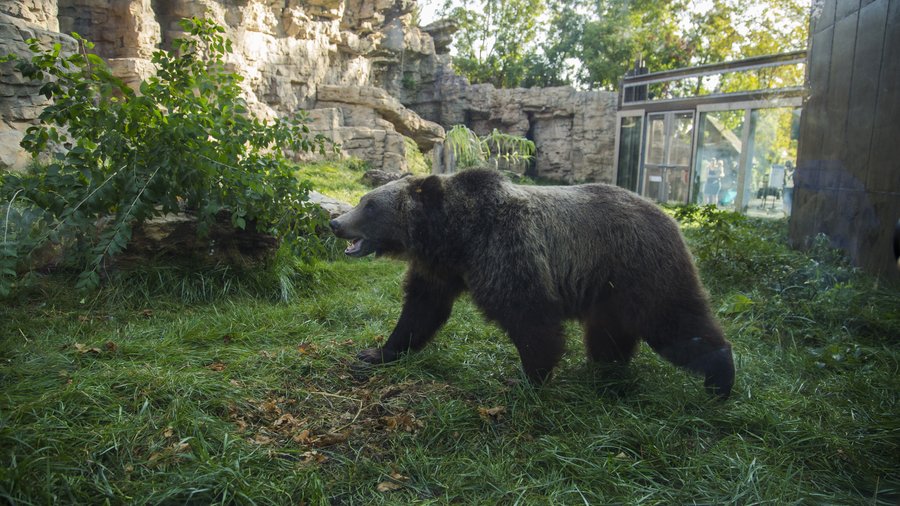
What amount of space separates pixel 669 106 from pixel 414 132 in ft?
22.8

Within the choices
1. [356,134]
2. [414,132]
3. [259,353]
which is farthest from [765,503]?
[414,132]

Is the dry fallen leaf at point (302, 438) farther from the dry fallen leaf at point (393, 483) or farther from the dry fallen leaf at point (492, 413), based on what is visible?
the dry fallen leaf at point (492, 413)

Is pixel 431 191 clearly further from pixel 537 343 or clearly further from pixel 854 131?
pixel 854 131

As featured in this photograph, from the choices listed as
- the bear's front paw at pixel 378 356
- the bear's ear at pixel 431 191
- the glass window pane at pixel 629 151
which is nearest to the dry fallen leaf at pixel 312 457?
the bear's front paw at pixel 378 356

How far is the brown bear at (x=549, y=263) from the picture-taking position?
3.58 m

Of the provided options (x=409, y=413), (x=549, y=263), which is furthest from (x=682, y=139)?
(x=409, y=413)

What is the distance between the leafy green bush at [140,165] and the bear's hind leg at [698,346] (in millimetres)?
3064

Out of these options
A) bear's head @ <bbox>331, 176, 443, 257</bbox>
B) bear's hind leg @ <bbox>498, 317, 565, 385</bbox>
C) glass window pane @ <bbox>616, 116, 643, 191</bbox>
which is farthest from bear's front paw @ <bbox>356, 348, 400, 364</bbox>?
glass window pane @ <bbox>616, 116, 643, 191</bbox>

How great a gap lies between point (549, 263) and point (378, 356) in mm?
1365

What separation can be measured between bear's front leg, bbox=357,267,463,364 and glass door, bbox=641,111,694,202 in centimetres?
995

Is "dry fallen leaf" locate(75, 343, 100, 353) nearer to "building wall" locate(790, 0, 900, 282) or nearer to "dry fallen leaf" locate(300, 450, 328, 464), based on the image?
"dry fallen leaf" locate(300, 450, 328, 464)

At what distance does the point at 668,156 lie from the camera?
13305 millimetres

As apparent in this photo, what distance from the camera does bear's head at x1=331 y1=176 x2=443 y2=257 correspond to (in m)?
3.97

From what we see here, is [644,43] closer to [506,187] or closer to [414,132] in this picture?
[414,132]
